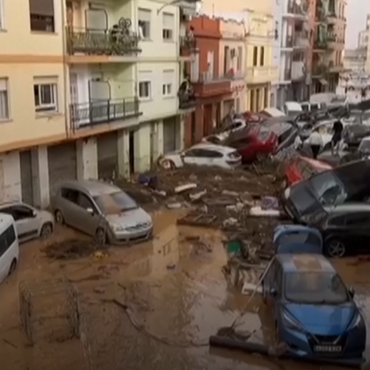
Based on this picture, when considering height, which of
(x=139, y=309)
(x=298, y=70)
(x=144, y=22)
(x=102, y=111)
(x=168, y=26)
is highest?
(x=144, y=22)

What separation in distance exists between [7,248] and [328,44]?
5753cm

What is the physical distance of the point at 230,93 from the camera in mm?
39906

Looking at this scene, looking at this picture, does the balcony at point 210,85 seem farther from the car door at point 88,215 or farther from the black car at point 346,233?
the black car at point 346,233

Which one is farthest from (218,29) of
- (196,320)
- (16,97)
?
(196,320)

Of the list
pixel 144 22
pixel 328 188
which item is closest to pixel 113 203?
pixel 328 188

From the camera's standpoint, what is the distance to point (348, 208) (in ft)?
57.3

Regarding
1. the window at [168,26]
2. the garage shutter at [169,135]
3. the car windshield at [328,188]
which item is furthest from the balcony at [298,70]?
the car windshield at [328,188]

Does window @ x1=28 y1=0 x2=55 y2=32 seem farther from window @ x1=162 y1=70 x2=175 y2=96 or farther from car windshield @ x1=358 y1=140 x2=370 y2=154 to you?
car windshield @ x1=358 y1=140 x2=370 y2=154

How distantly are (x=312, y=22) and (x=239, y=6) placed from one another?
1524 centimetres

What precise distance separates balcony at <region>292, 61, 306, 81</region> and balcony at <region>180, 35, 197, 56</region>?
23.9m

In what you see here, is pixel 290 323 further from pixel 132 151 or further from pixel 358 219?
pixel 132 151

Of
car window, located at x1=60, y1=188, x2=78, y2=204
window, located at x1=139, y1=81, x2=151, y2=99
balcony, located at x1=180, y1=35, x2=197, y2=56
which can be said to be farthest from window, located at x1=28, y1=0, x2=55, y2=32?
balcony, located at x1=180, y1=35, x2=197, y2=56

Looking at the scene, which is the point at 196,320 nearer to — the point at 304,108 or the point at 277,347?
the point at 277,347

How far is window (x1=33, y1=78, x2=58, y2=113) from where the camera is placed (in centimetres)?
1991
